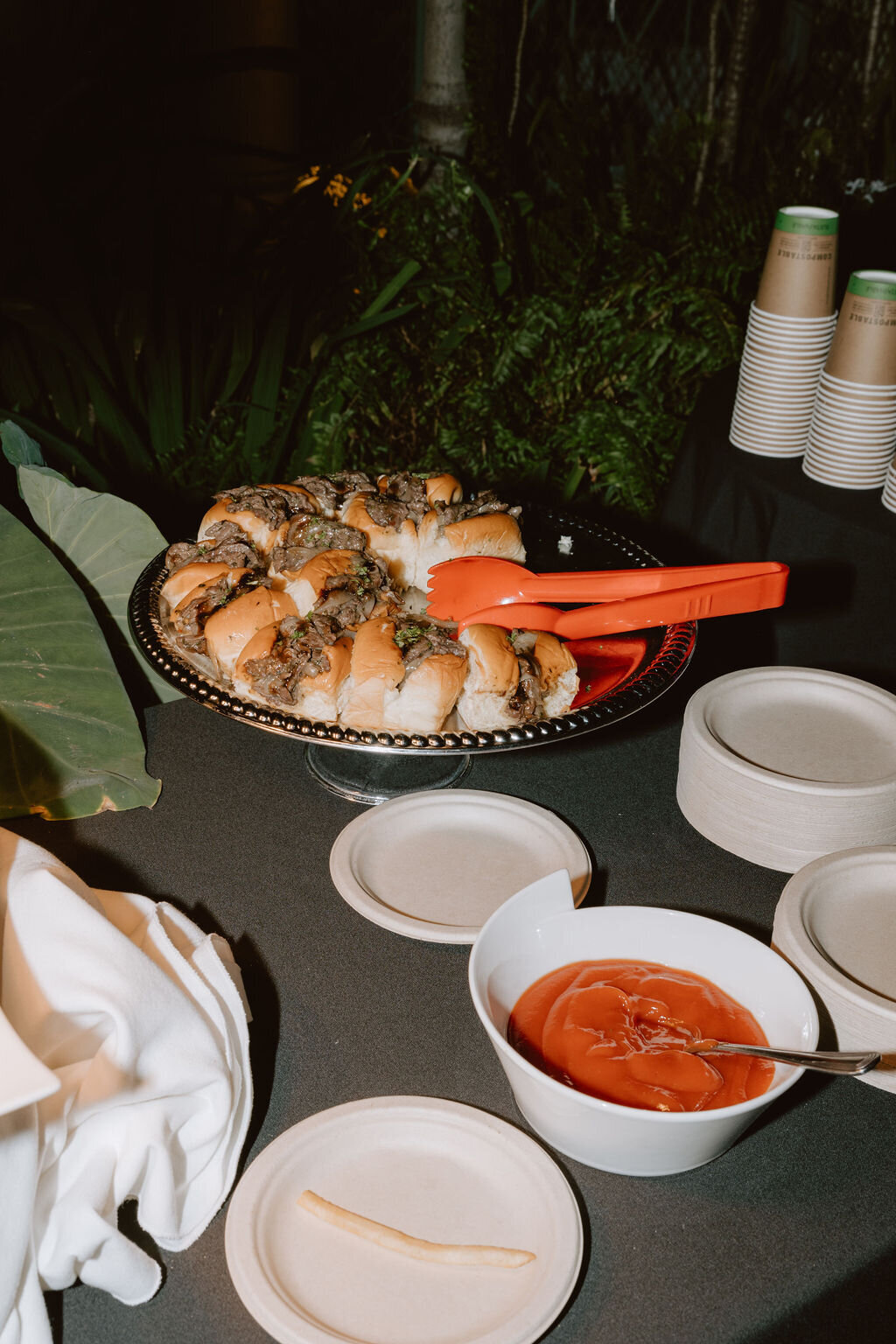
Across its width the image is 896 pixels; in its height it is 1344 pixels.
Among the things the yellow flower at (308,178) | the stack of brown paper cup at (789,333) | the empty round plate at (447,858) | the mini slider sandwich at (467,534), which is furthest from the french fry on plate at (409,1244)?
the yellow flower at (308,178)

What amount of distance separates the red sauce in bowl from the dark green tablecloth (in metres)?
0.08

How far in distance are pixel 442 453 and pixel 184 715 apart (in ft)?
7.64

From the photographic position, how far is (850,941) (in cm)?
82

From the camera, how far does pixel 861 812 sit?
93cm

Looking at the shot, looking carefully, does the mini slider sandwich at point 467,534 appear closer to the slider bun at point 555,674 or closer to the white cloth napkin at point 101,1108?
the slider bun at point 555,674

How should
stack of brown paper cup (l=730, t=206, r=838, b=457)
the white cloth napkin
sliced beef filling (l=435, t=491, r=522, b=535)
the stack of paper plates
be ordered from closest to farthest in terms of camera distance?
the white cloth napkin < the stack of paper plates < sliced beef filling (l=435, t=491, r=522, b=535) < stack of brown paper cup (l=730, t=206, r=838, b=457)

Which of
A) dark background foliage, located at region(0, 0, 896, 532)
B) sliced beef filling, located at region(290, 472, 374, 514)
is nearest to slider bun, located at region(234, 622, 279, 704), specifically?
sliced beef filling, located at region(290, 472, 374, 514)

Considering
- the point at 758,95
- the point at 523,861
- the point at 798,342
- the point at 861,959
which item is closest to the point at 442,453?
the point at 798,342

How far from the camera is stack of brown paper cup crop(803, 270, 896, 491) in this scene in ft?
5.56

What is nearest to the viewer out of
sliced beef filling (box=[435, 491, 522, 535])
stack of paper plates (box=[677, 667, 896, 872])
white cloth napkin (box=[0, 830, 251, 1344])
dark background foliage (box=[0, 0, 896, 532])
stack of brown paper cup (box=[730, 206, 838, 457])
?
white cloth napkin (box=[0, 830, 251, 1344])

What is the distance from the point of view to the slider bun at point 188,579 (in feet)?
3.71

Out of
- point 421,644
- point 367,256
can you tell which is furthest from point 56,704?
point 367,256

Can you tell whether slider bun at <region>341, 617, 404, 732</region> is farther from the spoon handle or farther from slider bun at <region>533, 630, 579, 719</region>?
the spoon handle

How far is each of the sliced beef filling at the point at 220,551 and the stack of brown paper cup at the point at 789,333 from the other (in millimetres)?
1161
